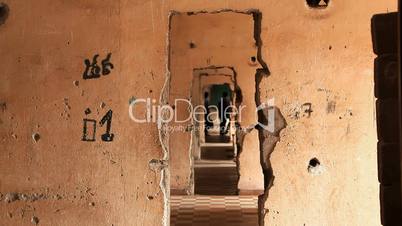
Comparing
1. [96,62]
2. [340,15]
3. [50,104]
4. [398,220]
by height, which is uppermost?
[340,15]

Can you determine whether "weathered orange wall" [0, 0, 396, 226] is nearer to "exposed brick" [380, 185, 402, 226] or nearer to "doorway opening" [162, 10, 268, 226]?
"exposed brick" [380, 185, 402, 226]

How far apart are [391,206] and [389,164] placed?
180 millimetres

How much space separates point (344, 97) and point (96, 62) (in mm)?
2216

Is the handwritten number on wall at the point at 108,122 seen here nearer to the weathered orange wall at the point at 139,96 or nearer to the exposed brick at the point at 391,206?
the weathered orange wall at the point at 139,96

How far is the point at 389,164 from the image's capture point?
2.50m

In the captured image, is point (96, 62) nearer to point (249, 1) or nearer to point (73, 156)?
point (73, 156)

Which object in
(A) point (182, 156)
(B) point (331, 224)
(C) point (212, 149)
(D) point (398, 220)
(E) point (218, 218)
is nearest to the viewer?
(D) point (398, 220)

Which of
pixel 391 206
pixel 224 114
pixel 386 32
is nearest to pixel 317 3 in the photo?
pixel 386 32

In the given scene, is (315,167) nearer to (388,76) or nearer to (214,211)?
(388,76)

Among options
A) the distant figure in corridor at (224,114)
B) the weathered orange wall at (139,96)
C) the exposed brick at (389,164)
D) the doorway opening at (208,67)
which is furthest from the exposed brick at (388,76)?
the distant figure in corridor at (224,114)

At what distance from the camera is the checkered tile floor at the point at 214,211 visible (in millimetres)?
7359

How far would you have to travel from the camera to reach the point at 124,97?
520 cm

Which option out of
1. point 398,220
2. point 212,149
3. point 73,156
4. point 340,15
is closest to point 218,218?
point 73,156

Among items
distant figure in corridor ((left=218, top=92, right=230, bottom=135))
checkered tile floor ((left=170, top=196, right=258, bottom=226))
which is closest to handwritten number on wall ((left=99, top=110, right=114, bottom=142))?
checkered tile floor ((left=170, top=196, right=258, bottom=226))
